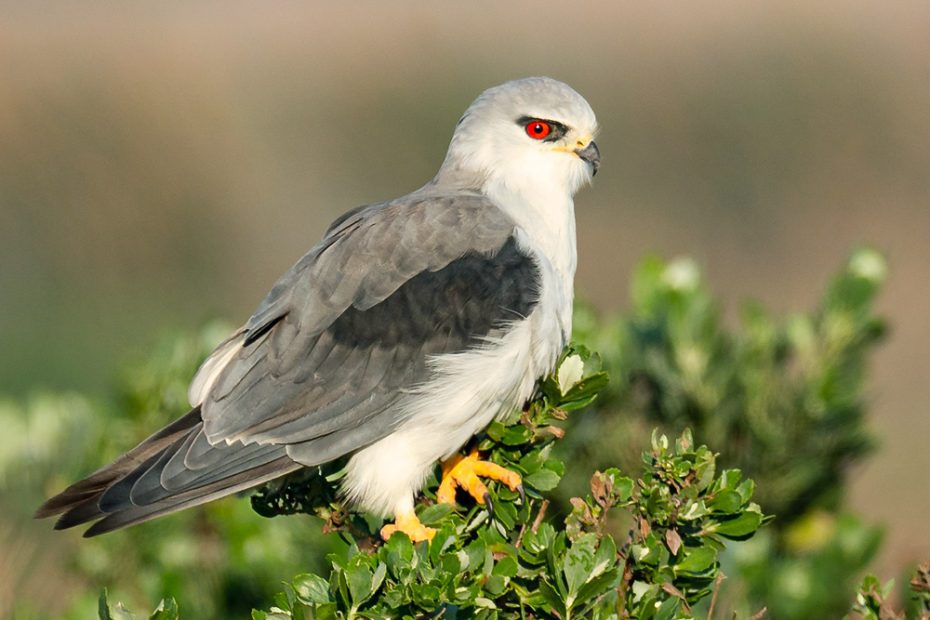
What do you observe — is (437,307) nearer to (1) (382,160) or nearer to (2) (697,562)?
(2) (697,562)

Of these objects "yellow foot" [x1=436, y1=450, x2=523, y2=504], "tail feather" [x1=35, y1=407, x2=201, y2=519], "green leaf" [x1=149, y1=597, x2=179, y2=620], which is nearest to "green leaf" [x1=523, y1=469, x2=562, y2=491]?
"yellow foot" [x1=436, y1=450, x2=523, y2=504]

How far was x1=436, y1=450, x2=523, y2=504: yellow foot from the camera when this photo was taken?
11.4 ft

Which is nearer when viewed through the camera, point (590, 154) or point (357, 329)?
point (357, 329)

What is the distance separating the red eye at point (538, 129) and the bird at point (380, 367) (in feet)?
1.15

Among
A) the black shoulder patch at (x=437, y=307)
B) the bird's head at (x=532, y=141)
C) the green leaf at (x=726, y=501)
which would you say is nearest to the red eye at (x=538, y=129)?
the bird's head at (x=532, y=141)

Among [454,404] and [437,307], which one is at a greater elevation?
[437,307]

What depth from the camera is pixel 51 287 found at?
12.6 metres

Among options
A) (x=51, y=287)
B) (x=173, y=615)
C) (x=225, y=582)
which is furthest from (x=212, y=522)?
(x=51, y=287)

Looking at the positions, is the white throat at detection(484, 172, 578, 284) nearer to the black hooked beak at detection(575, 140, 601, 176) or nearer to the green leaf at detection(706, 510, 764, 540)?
the black hooked beak at detection(575, 140, 601, 176)

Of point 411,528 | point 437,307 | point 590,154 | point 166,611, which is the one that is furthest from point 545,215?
point 166,611

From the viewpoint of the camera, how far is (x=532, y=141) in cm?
445

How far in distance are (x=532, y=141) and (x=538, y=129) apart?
0.18 ft

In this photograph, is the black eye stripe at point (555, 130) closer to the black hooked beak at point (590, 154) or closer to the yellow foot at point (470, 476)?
the black hooked beak at point (590, 154)

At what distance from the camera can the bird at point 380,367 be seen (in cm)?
365
